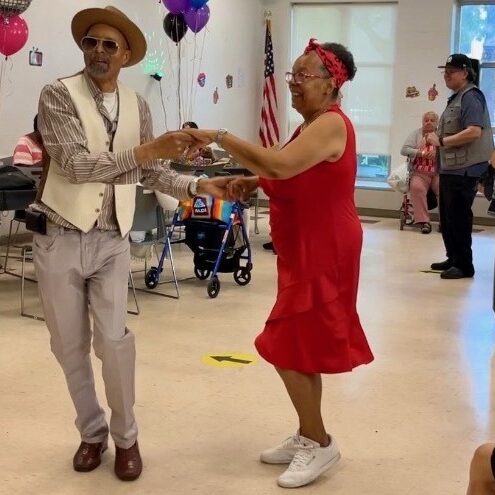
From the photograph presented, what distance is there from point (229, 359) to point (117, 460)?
152 cm

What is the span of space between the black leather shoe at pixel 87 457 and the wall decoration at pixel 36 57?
5.39 m

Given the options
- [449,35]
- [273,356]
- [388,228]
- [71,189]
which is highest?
[449,35]

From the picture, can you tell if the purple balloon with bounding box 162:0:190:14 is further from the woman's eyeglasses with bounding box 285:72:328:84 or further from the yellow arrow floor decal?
the woman's eyeglasses with bounding box 285:72:328:84

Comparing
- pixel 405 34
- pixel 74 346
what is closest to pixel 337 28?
pixel 405 34

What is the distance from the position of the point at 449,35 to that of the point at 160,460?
337 inches

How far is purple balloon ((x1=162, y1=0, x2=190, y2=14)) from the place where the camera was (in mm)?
8448

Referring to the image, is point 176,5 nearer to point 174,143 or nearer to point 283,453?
point 174,143

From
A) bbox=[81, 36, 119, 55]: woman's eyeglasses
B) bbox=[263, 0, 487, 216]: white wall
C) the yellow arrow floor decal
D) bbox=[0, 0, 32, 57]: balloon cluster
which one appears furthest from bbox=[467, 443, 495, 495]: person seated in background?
bbox=[263, 0, 487, 216]: white wall

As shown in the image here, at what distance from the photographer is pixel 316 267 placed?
2.88 metres

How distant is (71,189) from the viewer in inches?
110

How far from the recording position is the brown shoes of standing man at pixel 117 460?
2965mm

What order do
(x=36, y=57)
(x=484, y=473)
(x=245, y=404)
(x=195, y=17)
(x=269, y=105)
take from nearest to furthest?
(x=484, y=473)
(x=245, y=404)
(x=36, y=57)
(x=195, y=17)
(x=269, y=105)

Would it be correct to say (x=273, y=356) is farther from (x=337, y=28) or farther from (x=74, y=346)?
(x=337, y=28)

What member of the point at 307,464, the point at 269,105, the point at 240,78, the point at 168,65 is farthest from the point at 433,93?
the point at 307,464
